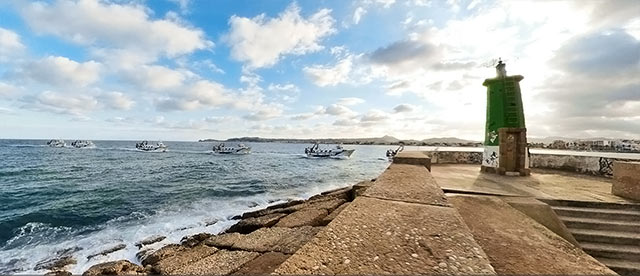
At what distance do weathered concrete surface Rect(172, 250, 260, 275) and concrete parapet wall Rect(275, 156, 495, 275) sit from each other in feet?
10.7

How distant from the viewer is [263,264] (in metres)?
4.84

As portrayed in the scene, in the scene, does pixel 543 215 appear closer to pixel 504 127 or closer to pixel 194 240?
pixel 504 127

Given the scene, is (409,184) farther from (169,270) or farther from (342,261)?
(169,270)

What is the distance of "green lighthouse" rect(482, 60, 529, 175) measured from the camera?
29.7 feet

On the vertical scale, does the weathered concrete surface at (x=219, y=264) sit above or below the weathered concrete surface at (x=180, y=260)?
above

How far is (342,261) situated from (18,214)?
18590mm

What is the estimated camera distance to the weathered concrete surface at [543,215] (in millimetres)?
3967

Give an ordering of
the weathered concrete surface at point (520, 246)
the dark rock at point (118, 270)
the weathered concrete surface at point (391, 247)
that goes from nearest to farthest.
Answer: the weathered concrete surface at point (391, 247) → the weathered concrete surface at point (520, 246) → the dark rock at point (118, 270)

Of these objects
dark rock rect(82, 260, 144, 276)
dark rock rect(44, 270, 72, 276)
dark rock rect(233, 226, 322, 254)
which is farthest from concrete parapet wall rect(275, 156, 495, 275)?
dark rock rect(44, 270, 72, 276)

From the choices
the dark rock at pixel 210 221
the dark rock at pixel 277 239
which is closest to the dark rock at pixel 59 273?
the dark rock at pixel 277 239

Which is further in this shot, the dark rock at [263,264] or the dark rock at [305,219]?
the dark rock at [305,219]

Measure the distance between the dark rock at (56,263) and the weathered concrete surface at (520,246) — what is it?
9974 millimetres

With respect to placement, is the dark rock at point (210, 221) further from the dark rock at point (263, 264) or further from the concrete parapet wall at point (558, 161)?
the concrete parapet wall at point (558, 161)

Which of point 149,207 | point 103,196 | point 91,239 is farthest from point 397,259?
point 103,196
